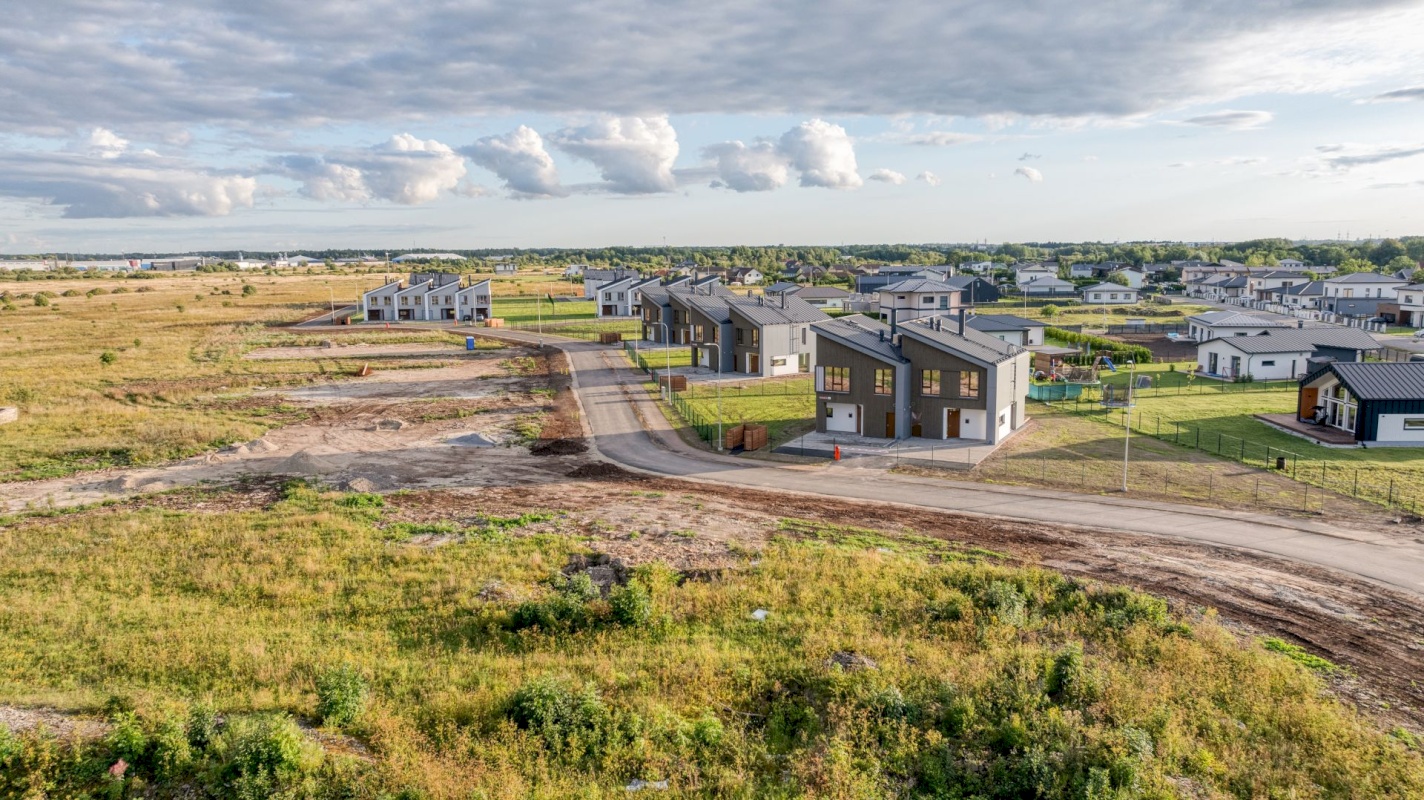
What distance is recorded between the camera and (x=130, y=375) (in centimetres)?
7038

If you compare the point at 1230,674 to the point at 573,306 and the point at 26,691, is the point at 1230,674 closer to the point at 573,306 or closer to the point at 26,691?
the point at 26,691

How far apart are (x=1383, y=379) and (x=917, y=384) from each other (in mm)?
25508

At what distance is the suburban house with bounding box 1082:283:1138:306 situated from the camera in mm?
138875

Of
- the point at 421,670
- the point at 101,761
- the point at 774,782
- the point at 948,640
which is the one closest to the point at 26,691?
the point at 101,761

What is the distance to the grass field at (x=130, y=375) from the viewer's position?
45500 mm

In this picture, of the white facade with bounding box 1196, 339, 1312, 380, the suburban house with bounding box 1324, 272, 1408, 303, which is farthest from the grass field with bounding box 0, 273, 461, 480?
the suburban house with bounding box 1324, 272, 1408, 303

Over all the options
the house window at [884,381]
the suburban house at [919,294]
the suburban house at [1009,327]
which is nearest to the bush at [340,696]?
the house window at [884,381]

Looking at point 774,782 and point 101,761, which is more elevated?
point 101,761

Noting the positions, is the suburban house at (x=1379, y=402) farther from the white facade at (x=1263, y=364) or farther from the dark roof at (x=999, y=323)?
the dark roof at (x=999, y=323)

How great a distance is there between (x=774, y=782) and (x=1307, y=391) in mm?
49683

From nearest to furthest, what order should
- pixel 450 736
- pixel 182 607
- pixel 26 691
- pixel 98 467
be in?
1. pixel 450 736
2. pixel 26 691
3. pixel 182 607
4. pixel 98 467

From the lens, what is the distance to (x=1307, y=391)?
164 feet

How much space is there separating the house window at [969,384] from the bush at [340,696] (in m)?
35.8

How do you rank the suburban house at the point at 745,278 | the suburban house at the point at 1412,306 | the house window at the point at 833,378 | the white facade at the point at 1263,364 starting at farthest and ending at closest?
the suburban house at the point at 745,278 < the suburban house at the point at 1412,306 < the white facade at the point at 1263,364 < the house window at the point at 833,378
